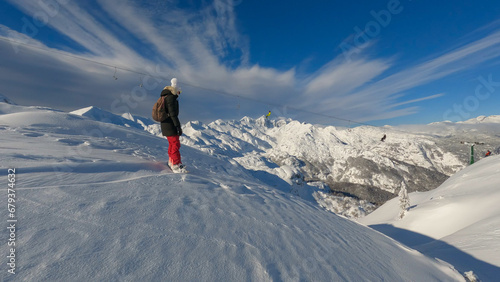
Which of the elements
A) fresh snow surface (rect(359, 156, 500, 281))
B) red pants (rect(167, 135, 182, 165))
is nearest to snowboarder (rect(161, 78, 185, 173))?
red pants (rect(167, 135, 182, 165))

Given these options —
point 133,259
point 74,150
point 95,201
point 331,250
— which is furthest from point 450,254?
point 74,150

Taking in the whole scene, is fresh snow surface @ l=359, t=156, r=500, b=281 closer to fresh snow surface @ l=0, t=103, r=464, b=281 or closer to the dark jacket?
fresh snow surface @ l=0, t=103, r=464, b=281

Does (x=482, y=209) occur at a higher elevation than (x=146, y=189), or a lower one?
lower

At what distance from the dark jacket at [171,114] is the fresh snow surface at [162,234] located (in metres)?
1.43

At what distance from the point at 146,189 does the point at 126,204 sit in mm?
864

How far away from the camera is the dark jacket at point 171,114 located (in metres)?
6.50

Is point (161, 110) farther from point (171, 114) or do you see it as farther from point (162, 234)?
point (162, 234)

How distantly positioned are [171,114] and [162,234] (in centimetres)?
442

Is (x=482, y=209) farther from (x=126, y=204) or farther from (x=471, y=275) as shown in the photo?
(x=126, y=204)

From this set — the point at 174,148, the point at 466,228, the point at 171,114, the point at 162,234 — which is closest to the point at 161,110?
the point at 171,114

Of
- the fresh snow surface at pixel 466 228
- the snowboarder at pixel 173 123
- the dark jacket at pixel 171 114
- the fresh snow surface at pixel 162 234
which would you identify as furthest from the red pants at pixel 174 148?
the fresh snow surface at pixel 466 228

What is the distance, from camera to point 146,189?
4414mm

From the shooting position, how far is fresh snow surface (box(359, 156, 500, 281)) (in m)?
6.37

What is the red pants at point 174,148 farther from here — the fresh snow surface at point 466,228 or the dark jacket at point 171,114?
the fresh snow surface at point 466,228
